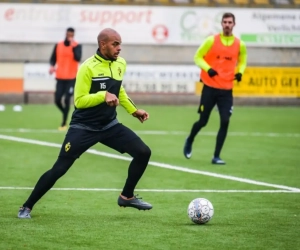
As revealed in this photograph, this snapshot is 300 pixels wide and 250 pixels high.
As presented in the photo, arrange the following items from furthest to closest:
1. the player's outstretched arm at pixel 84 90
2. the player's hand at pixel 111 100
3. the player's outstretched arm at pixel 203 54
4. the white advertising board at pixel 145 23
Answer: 1. the white advertising board at pixel 145 23
2. the player's outstretched arm at pixel 203 54
3. the player's outstretched arm at pixel 84 90
4. the player's hand at pixel 111 100

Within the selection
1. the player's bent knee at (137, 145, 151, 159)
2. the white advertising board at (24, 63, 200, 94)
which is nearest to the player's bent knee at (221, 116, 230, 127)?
the player's bent knee at (137, 145, 151, 159)

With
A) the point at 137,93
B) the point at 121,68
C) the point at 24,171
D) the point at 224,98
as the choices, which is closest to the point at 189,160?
the point at 224,98

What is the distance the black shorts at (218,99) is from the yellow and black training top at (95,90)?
5.44 meters

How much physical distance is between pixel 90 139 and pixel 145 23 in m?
24.9

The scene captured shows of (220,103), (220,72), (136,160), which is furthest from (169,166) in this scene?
(136,160)

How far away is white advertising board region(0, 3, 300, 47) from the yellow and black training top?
24.1m

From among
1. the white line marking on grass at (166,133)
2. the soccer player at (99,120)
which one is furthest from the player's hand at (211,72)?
the white line marking on grass at (166,133)

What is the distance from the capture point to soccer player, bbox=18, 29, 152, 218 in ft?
32.1

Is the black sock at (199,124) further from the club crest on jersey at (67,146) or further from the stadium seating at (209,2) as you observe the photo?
the stadium seating at (209,2)

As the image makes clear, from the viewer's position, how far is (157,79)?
3231cm

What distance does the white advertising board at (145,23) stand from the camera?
33812 mm

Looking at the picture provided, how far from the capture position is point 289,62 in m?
34.9

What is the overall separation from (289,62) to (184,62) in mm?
3789

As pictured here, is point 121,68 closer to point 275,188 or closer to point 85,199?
point 85,199
